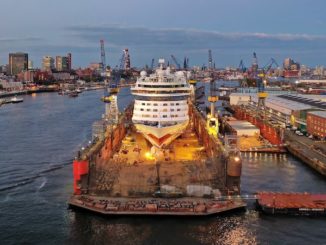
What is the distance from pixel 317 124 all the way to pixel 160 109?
9.99 meters

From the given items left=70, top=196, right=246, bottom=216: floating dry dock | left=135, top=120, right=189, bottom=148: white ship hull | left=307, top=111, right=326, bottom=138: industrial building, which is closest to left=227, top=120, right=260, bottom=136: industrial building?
left=307, top=111, right=326, bottom=138: industrial building

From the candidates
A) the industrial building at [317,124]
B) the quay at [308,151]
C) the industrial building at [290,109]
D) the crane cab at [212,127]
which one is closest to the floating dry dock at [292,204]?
the quay at [308,151]

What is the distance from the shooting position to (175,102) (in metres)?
22.3

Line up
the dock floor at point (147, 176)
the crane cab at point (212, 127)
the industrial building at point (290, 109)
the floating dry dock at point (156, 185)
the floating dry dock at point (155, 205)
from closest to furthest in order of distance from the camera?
the floating dry dock at point (155, 205) < the floating dry dock at point (156, 185) < the dock floor at point (147, 176) < the crane cab at point (212, 127) < the industrial building at point (290, 109)

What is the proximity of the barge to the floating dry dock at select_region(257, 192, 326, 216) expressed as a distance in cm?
72

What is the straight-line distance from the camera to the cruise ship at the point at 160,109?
21109 mm

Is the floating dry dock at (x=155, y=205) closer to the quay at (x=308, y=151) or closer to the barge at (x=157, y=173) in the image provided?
the barge at (x=157, y=173)

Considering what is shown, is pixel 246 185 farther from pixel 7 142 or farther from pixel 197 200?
pixel 7 142

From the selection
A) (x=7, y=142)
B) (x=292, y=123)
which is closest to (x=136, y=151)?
(x=7, y=142)

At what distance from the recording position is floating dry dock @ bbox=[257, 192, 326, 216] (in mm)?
14781

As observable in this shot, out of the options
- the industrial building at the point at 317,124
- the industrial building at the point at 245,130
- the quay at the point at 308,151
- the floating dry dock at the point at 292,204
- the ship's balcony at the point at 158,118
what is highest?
the ship's balcony at the point at 158,118

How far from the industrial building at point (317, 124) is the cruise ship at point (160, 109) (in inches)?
316

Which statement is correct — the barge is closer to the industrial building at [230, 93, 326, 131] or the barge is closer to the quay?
the quay

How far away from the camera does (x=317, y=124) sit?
26922 mm
